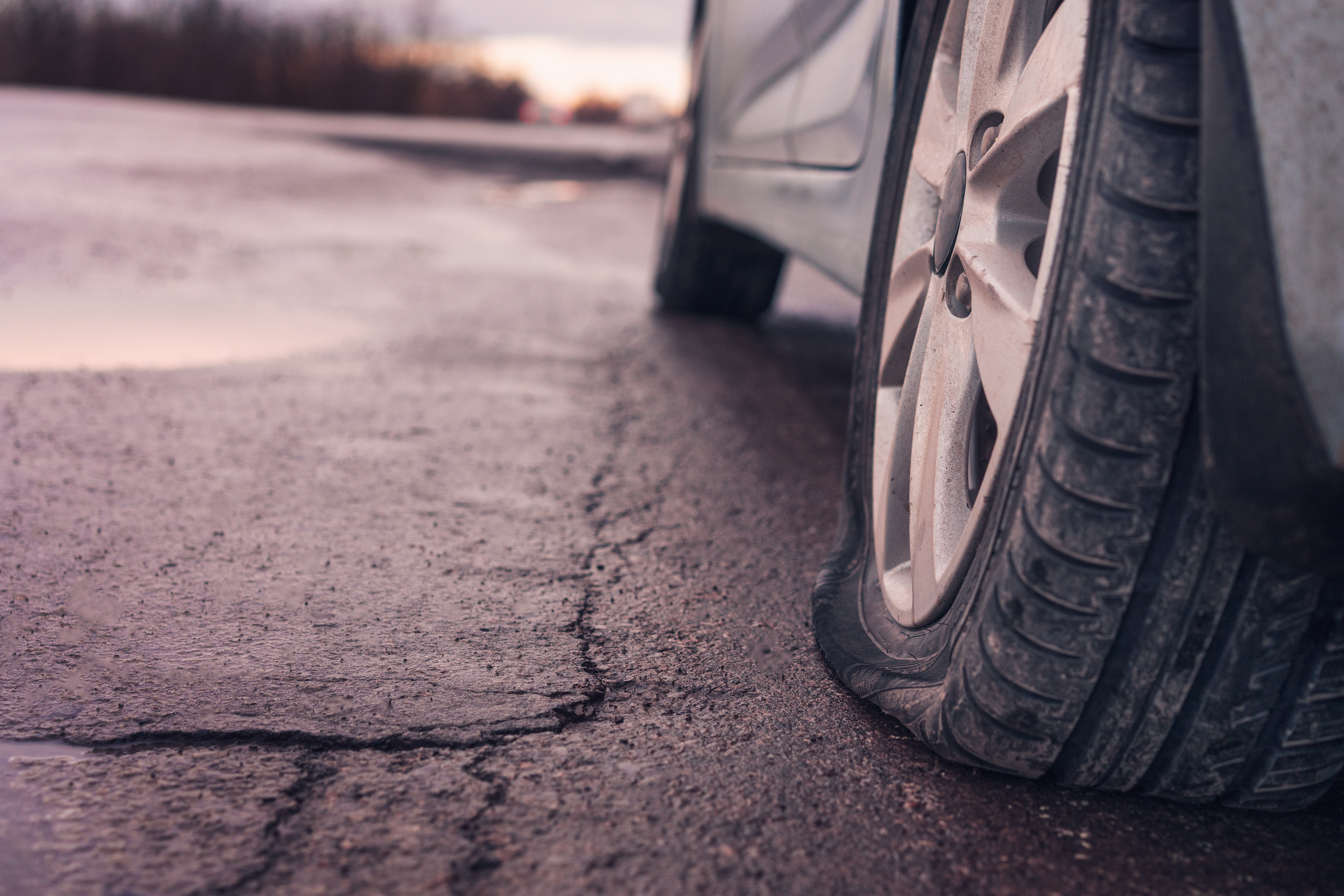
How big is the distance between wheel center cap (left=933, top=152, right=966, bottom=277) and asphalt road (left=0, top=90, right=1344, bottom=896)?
0.57 m

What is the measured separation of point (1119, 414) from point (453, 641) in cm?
91

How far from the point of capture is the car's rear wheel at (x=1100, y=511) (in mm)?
986

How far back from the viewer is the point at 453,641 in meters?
1.48

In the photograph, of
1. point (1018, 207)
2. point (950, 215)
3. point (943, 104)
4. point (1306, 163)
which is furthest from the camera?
point (943, 104)

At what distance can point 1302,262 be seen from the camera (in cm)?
87

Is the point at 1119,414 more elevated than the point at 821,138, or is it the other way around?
the point at 821,138

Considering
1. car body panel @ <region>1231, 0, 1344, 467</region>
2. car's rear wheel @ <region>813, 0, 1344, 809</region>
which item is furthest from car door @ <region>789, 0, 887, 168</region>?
car body panel @ <region>1231, 0, 1344, 467</region>

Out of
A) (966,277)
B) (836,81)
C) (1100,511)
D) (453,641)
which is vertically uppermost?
(836,81)

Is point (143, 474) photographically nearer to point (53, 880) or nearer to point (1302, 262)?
point (53, 880)

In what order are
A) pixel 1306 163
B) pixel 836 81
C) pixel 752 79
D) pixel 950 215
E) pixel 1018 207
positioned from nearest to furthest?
pixel 1306 163, pixel 1018 207, pixel 950 215, pixel 836 81, pixel 752 79

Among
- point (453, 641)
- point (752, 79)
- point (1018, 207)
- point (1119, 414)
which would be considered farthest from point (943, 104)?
point (752, 79)

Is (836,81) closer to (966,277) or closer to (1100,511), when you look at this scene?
(966,277)

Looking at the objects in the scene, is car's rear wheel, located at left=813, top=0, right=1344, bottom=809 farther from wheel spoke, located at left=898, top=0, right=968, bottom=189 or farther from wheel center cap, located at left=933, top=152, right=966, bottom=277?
wheel spoke, located at left=898, top=0, right=968, bottom=189

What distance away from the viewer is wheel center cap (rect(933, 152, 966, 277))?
4.65 feet
